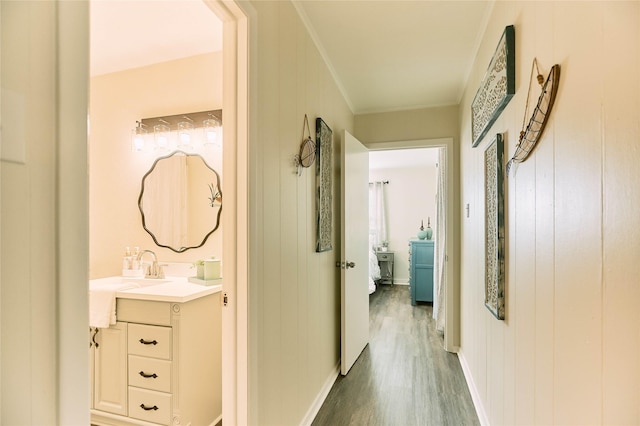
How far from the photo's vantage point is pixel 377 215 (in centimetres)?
697

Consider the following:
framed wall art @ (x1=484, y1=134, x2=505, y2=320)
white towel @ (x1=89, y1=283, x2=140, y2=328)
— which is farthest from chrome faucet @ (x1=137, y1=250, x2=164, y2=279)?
framed wall art @ (x1=484, y1=134, x2=505, y2=320)

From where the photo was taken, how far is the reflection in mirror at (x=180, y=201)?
2.42m

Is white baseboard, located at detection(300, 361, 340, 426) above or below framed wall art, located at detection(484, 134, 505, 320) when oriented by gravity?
below

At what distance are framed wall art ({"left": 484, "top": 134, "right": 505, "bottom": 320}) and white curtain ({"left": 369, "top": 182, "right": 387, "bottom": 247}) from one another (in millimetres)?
5077

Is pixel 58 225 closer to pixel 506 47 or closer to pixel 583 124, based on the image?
pixel 583 124

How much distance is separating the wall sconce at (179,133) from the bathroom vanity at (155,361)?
1.14 m

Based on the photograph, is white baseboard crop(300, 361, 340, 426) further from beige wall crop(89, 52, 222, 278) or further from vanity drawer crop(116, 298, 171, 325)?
beige wall crop(89, 52, 222, 278)

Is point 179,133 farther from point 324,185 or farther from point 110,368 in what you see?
point 110,368

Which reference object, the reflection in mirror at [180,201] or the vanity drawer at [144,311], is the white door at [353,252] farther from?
the vanity drawer at [144,311]

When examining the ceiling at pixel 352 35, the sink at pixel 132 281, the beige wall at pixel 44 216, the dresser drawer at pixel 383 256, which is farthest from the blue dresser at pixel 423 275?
the beige wall at pixel 44 216

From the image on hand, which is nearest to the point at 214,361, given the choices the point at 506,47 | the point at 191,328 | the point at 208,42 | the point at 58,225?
the point at 191,328

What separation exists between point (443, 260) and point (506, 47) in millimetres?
2507

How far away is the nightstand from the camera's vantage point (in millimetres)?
6723

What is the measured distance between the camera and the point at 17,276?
53 cm
